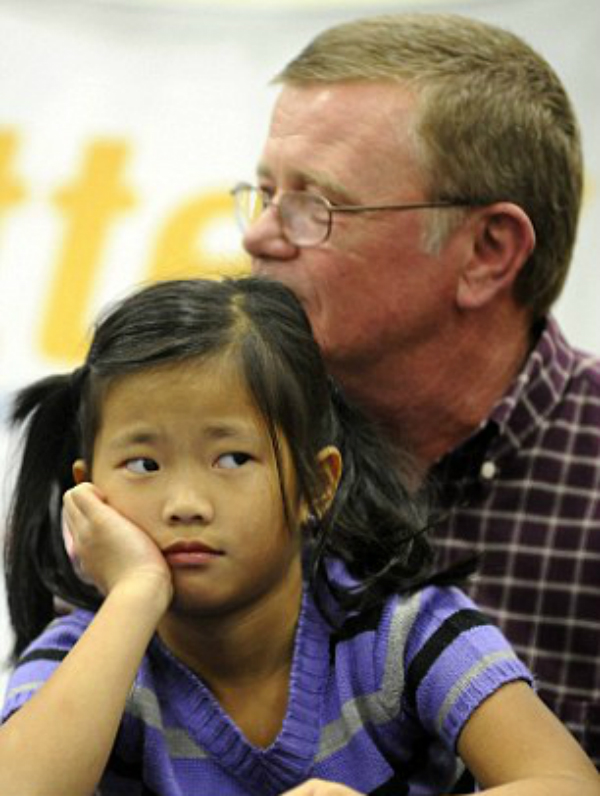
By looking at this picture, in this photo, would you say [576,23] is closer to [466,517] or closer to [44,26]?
[44,26]

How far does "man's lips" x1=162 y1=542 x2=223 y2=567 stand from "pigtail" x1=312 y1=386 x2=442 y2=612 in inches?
6.7

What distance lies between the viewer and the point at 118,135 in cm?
282

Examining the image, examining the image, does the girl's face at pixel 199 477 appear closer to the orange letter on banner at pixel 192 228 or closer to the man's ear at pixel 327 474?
the man's ear at pixel 327 474

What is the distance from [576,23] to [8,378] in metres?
1.08

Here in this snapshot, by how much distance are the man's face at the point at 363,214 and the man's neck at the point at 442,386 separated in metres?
0.03

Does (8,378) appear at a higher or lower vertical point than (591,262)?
lower

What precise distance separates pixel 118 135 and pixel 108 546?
1.71 metres

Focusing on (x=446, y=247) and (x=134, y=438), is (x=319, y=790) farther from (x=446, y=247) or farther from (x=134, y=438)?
(x=446, y=247)

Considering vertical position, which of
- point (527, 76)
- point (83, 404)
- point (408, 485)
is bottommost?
point (408, 485)

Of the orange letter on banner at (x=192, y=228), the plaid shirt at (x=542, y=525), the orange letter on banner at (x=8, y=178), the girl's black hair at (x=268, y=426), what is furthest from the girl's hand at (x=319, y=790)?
the orange letter on banner at (x=8, y=178)

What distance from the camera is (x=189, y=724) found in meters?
1.26

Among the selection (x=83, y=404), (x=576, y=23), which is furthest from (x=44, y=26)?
(x=83, y=404)

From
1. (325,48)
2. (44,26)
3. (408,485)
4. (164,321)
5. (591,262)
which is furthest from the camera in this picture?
(44,26)

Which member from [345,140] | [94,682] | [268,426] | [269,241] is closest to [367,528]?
[268,426]
